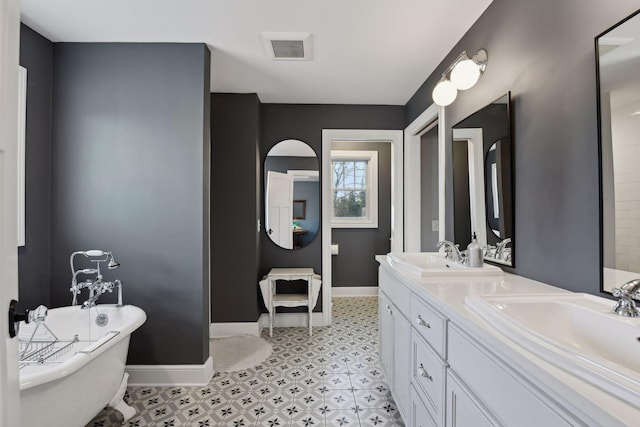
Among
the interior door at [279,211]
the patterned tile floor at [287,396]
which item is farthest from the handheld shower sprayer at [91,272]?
the interior door at [279,211]

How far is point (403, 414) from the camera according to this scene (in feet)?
5.64

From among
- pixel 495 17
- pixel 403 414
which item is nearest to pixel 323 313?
pixel 403 414

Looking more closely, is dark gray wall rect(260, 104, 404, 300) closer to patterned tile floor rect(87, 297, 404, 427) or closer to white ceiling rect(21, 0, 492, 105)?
white ceiling rect(21, 0, 492, 105)

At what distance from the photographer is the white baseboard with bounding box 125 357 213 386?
229 centimetres

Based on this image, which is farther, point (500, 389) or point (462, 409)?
point (462, 409)

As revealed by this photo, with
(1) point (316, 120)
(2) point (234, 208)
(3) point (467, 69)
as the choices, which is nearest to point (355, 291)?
(2) point (234, 208)

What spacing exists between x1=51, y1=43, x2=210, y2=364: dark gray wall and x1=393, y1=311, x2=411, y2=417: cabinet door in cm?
136

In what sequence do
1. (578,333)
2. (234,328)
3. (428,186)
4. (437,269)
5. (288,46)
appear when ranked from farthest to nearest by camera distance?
(428,186), (234,328), (288,46), (437,269), (578,333)

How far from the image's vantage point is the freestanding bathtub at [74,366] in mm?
1299

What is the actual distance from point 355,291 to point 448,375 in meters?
3.56

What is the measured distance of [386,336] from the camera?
6.93 feet

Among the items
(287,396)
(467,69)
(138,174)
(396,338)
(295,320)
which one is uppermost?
(467,69)

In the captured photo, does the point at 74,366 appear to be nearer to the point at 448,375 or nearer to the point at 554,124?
the point at 448,375

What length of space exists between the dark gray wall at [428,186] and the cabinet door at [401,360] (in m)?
1.58
